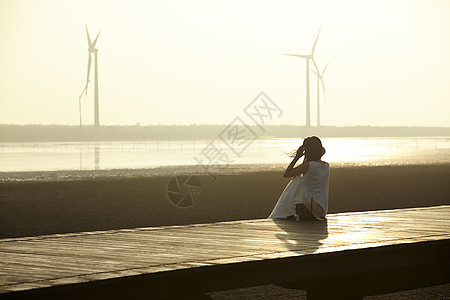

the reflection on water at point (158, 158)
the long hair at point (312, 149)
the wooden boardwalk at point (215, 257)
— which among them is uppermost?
the long hair at point (312, 149)

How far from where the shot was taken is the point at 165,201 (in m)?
29.5

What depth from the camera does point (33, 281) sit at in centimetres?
709

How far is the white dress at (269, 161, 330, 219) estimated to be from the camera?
482 inches

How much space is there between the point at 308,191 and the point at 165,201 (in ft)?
57.7

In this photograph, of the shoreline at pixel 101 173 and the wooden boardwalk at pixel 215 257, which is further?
the shoreline at pixel 101 173

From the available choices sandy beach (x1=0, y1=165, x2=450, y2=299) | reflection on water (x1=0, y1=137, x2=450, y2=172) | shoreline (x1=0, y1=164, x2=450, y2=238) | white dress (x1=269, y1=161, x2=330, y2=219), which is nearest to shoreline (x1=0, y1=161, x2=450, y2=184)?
sandy beach (x1=0, y1=165, x2=450, y2=299)

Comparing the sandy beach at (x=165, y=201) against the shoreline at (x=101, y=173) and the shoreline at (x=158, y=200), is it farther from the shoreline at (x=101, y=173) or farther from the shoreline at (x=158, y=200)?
the shoreline at (x=101, y=173)

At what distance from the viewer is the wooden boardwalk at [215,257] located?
7.33 meters

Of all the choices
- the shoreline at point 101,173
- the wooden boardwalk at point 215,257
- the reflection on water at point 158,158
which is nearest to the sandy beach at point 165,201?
the wooden boardwalk at point 215,257

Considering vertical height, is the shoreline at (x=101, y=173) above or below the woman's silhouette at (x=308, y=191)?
below

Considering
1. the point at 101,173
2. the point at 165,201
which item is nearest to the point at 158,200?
the point at 165,201

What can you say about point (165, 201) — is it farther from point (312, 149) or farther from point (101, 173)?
point (101, 173)

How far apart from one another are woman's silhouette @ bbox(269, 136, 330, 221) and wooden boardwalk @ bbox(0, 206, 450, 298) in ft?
1.52

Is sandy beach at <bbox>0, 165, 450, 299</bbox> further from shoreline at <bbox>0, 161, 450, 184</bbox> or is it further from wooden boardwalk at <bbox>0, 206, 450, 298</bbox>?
shoreline at <bbox>0, 161, 450, 184</bbox>
